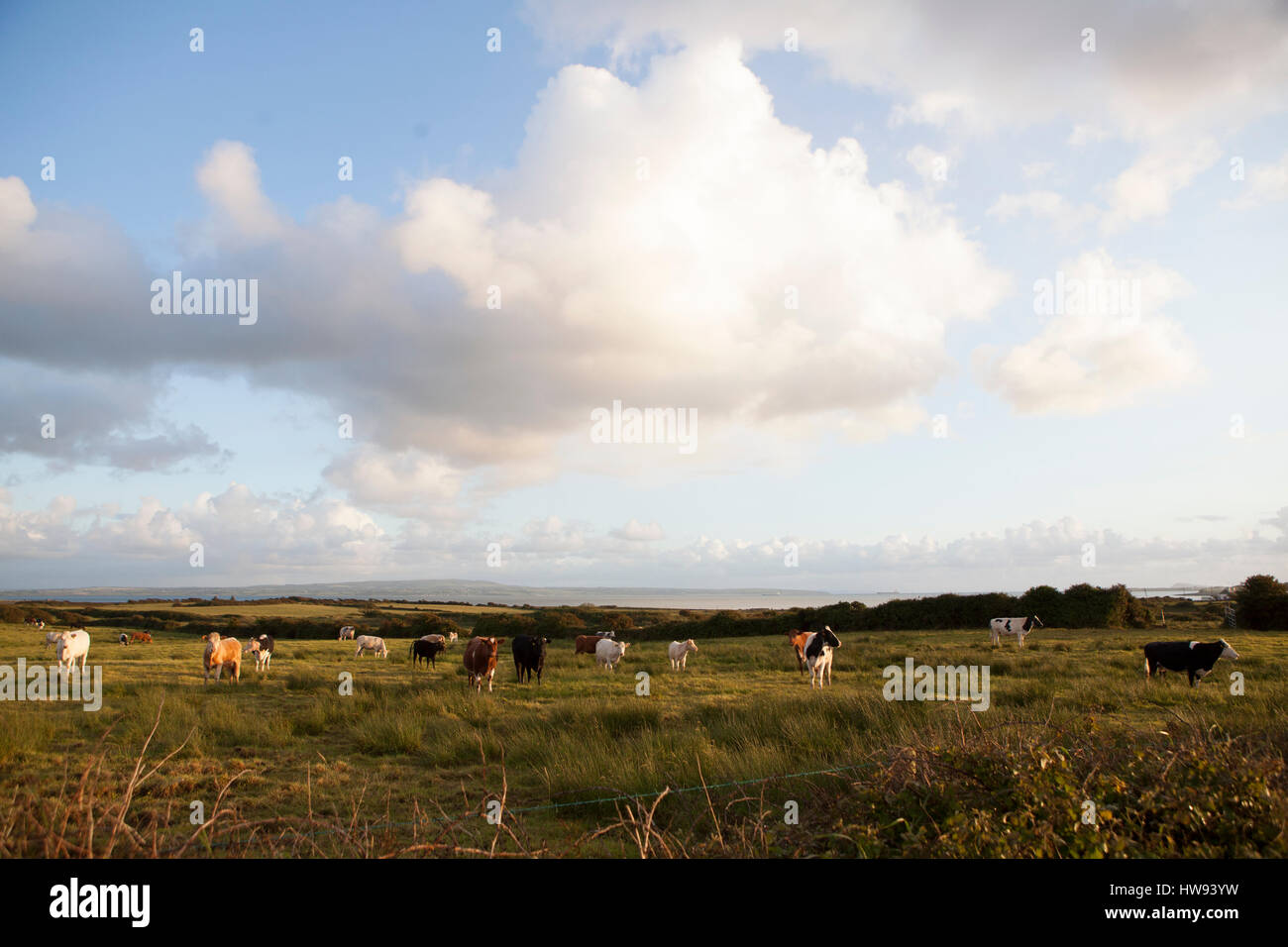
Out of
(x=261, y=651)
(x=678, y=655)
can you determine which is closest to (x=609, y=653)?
(x=678, y=655)

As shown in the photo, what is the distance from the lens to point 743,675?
2112 centimetres

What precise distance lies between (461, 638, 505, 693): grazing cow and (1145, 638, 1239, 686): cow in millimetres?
17902

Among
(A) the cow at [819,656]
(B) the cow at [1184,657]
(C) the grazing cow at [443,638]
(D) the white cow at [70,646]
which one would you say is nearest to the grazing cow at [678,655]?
(A) the cow at [819,656]

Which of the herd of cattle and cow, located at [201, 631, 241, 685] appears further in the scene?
cow, located at [201, 631, 241, 685]

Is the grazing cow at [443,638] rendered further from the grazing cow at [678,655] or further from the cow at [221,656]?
the grazing cow at [678,655]

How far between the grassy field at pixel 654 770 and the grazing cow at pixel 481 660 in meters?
0.62

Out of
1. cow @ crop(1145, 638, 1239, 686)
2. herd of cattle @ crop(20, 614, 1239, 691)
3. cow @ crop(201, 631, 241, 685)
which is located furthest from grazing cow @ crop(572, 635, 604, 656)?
cow @ crop(1145, 638, 1239, 686)

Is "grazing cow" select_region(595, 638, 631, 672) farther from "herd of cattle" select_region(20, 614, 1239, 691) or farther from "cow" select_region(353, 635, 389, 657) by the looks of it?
"cow" select_region(353, 635, 389, 657)

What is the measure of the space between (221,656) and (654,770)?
1738cm

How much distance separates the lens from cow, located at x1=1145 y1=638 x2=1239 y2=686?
16.3 metres
